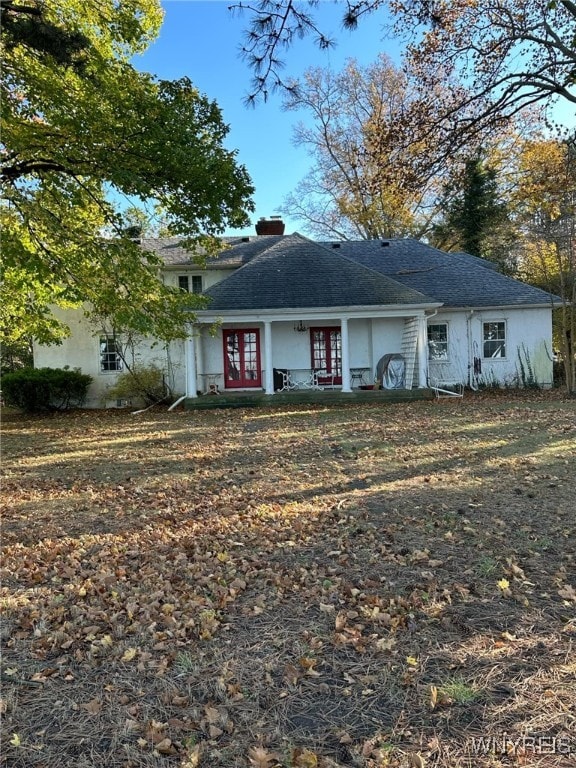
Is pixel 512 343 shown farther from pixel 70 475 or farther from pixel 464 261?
pixel 70 475

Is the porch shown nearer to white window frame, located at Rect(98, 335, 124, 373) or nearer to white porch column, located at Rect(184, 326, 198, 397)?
white porch column, located at Rect(184, 326, 198, 397)

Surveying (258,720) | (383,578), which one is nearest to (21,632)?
(258,720)

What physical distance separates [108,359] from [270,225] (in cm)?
973

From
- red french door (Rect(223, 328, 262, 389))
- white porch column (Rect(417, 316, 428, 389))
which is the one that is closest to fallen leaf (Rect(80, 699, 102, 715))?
white porch column (Rect(417, 316, 428, 389))

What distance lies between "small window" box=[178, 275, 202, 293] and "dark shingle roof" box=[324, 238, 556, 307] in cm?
610

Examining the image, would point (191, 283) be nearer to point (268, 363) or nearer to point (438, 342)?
point (268, 363)

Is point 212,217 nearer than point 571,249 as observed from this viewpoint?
Yes

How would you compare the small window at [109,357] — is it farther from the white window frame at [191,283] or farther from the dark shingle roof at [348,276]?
the dark shingle roof at [348,276]

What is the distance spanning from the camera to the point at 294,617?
331 cm

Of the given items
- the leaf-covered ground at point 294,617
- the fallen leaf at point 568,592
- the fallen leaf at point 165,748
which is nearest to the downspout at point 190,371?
the leaf-covered ground at point 294,617

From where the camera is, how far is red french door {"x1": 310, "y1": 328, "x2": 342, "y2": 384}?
58.2ft

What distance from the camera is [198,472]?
24.5ft

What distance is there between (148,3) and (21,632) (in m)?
11.9

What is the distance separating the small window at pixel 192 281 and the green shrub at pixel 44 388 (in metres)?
4.88
